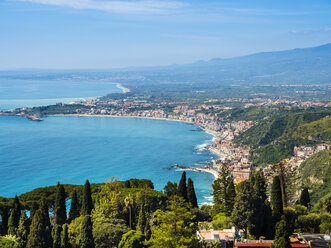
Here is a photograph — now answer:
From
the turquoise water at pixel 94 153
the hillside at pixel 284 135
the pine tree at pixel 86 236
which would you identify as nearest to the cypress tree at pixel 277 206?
the pine tree at pixel 86 236

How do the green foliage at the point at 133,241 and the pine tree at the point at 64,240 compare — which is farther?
the pine tree at the point at 64,240

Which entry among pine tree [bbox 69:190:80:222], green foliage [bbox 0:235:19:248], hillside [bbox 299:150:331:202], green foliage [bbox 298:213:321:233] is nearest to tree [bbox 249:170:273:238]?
green foliage [bbox 298:213:321:233]

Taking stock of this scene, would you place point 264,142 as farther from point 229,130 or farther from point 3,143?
point 3,143

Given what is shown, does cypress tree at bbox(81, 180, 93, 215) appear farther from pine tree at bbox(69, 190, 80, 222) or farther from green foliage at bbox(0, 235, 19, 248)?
green foliage at bbox(0, 235, 19, 248)

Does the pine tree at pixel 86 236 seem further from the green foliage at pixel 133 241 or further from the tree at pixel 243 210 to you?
the tree at pixel 243 210

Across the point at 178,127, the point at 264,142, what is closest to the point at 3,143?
the point at 178,127

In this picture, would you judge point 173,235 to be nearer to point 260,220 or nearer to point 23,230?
point 260,220
